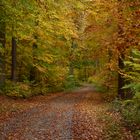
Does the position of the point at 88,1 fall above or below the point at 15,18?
above

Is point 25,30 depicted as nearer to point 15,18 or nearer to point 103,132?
point 15,18

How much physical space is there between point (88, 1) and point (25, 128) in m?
13.4

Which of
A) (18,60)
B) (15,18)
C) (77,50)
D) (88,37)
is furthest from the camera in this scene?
(77,50)

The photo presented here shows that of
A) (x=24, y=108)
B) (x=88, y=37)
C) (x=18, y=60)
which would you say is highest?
(x=88, y=37)

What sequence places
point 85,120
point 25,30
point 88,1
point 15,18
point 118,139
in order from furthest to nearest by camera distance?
point 88,1
point 25,30
point 15,18
point 85,120
point 118,139

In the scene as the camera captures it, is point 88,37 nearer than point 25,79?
Yes

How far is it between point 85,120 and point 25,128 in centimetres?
345

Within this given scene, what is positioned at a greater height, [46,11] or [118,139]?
[46,11]

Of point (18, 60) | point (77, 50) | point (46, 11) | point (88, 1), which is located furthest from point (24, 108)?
point (77, 50)

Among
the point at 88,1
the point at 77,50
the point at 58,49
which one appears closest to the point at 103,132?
the point at 88,1

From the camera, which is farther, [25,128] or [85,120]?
[85,120]

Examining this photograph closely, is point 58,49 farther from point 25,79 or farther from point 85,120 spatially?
point 85,120

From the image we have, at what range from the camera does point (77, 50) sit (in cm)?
5406

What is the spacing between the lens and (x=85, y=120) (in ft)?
55.6
